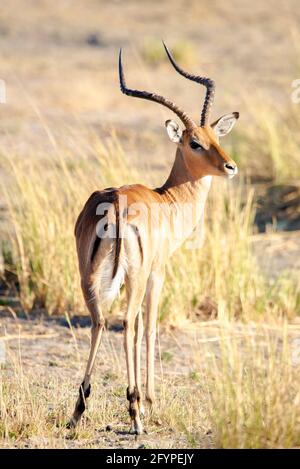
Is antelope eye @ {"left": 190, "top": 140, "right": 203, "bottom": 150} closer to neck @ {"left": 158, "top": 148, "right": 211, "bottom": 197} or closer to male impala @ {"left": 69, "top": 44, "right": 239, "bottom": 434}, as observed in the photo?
male impala @ {"left": 69, "top": 44, "right": 239, "bottom": 434}

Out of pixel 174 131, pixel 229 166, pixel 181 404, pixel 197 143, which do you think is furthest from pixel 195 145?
pixel 181 404

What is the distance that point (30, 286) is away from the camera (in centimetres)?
875

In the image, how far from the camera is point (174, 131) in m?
6.68

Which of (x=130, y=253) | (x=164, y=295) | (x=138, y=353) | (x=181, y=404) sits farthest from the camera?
(x=164, y=295)

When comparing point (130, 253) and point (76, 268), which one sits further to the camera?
point (76, 268)

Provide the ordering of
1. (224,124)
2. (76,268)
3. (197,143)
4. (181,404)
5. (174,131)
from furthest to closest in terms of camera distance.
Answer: (76,268) < (224,124) < (174,131) < (197,143) < (181,404)

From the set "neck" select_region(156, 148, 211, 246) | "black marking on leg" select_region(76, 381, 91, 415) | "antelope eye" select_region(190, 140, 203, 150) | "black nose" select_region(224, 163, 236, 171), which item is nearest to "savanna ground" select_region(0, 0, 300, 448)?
"black marking on leg" select_region(76, 381, 91, 415)

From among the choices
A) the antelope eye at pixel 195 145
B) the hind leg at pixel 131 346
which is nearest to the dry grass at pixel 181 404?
the hind leg at pixel 131 346

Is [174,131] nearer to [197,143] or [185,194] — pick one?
[197,143]

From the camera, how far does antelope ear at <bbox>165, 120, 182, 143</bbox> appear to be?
6648 mm

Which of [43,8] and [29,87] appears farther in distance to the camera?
[43,8]
